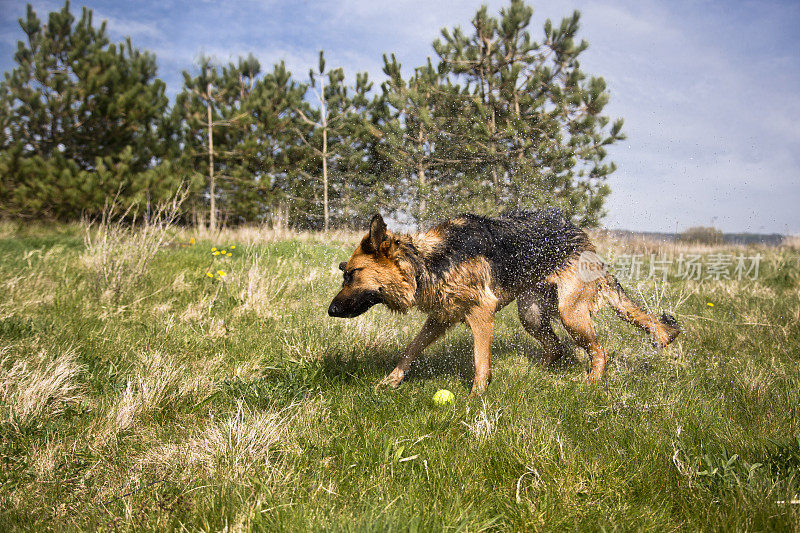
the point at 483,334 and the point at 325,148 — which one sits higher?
the point at 325,148

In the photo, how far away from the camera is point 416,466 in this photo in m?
2.22

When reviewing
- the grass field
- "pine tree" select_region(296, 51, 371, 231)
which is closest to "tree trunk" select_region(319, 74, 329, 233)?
"pine tree" select_region(296, 51, 371, 231)

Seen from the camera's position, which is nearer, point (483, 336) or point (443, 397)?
point (443, 397)

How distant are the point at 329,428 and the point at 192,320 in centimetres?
282

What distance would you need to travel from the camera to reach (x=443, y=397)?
10.3 feet

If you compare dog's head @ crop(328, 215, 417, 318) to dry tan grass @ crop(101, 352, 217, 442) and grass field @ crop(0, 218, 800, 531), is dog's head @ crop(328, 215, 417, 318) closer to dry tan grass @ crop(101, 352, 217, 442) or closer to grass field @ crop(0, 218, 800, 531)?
grass field @ crop(0, 218, 800, 531)

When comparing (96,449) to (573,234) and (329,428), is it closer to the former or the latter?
(329,428)

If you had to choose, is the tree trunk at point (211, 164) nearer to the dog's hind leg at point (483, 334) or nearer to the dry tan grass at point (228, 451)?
the dog's hind leg at point (483, 334)

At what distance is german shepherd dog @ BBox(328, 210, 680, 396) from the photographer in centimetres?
331

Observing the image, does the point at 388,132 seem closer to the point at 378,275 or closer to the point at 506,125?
the point at 506,125

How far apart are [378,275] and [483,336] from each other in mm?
948

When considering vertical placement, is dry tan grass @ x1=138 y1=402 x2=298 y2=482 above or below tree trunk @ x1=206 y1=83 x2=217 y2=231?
below

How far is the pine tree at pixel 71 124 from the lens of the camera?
15719 millimetres

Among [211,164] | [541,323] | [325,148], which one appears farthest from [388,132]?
[541,323]
